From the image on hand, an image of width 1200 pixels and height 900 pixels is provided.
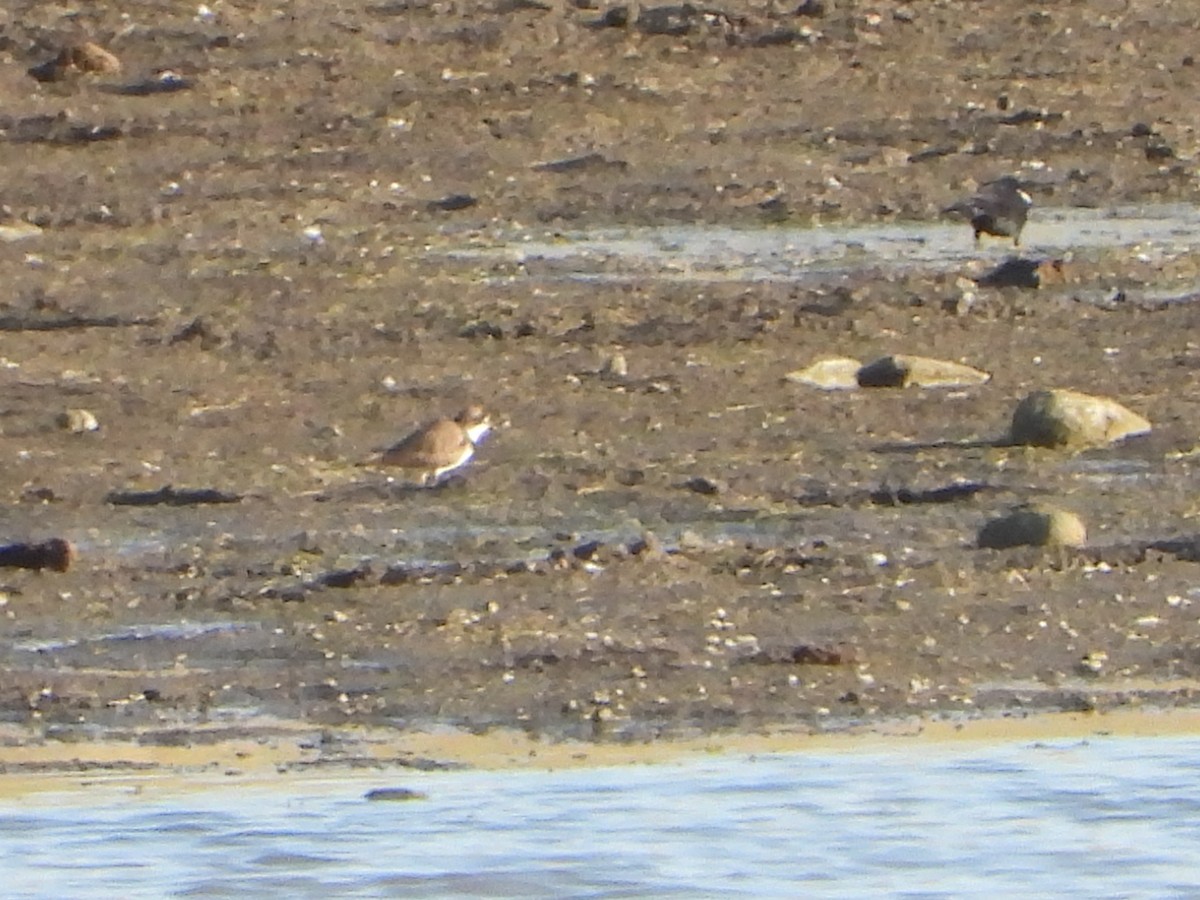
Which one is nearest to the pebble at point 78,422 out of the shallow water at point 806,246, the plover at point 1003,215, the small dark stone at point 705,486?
the small dark stone at point 705,486

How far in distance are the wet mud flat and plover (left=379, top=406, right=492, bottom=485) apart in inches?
4.0

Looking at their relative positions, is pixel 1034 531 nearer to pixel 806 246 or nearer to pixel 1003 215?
pixel 1003 215

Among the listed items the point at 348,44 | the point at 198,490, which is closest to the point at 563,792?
the point at 198,490

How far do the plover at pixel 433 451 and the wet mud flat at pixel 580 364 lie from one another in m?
0.10

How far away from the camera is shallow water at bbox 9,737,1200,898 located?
6.25 meters

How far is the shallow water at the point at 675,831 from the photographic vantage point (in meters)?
A: 6.25

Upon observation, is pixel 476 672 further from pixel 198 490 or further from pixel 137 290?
pixel 137 290

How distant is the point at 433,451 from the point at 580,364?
1.67 meters

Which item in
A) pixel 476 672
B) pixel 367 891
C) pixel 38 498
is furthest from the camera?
pixel 38 498

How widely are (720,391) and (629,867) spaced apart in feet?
13.8

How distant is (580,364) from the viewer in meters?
10.9

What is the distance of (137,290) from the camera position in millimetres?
12375

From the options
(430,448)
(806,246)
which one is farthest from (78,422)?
(806,246)

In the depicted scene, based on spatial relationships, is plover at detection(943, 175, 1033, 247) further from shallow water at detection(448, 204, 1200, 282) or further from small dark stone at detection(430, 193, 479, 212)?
small dark stone at detection(430, 193, 479, 212)
